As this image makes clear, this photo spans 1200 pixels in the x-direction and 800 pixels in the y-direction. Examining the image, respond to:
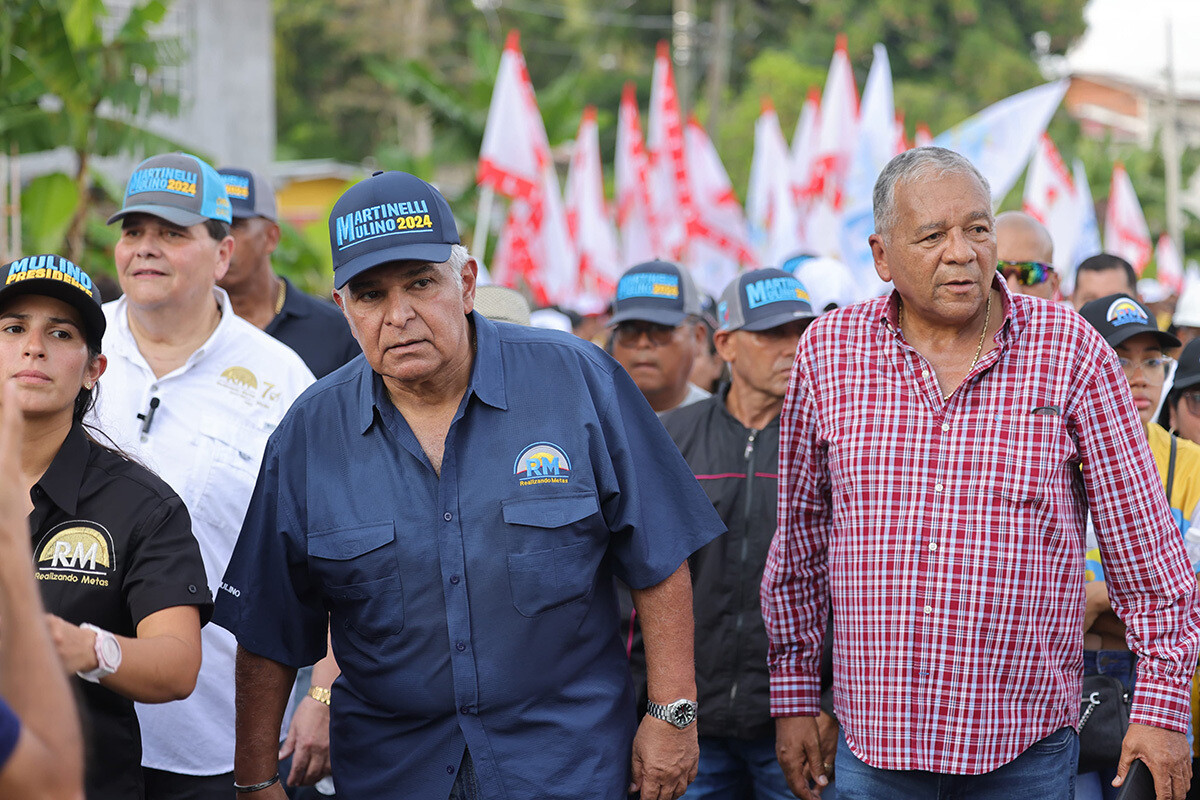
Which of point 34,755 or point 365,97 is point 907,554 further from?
point 365,97

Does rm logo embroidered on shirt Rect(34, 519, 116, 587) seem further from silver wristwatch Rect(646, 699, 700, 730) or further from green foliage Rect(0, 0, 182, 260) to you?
green foliage Rect(0, 0, 182, 260)

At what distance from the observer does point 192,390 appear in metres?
4.49

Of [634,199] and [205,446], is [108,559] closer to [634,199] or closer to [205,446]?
[205,446]

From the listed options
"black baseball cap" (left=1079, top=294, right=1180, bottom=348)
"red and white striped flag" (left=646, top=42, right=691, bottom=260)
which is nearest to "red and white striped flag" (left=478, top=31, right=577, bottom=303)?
"red and white striped flag" (left=646, top=42, right=691, bottom=260)

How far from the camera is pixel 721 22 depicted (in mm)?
34656

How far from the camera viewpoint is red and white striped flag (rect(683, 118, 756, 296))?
17.8 metres

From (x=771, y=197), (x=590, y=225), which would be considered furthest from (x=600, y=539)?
(x=771, y=197)

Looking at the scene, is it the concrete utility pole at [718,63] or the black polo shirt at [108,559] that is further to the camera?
the concrete utility pole at [718,63]

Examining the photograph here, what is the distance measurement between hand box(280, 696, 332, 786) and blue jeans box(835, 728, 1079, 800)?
67.4 inches

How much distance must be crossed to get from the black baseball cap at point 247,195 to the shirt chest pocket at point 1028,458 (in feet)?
12.2

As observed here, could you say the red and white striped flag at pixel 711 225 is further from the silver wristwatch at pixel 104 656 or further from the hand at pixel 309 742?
the silver wristwatch at pixel 104 656

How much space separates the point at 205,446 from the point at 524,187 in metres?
11.2

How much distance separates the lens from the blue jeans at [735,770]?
462 centimetres

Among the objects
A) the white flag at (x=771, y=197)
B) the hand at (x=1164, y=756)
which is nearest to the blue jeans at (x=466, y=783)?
the hand at (x=1164, y=756)
